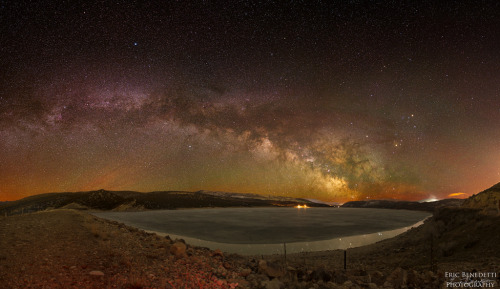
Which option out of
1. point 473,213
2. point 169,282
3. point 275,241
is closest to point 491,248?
point 473,213

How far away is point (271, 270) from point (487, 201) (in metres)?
15.2

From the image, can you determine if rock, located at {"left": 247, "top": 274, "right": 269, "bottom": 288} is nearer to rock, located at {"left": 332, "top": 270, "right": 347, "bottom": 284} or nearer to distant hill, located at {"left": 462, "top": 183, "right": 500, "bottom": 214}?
rock, located at {"left": 332, "top": 270, "right": 347, "bottom": 284}

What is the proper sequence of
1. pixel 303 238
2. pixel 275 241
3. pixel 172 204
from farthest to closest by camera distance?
pixel 172 204, pixel 303 238, pixel 275 241

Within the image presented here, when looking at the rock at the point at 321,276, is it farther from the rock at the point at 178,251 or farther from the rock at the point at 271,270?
the rock at the point at 178,251

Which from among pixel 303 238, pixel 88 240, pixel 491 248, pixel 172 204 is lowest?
pixel 172 204

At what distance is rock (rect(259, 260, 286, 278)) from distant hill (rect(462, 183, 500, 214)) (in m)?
13.9

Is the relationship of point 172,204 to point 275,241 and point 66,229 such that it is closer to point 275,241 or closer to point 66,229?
point 275,241

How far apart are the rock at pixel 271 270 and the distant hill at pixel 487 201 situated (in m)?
13.9

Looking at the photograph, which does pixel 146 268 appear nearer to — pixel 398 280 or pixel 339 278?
pixel 339 278

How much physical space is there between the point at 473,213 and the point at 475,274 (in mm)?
9568

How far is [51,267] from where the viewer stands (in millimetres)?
6020

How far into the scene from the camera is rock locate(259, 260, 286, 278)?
7.23 meters

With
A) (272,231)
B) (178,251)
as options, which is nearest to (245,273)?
(178,251)

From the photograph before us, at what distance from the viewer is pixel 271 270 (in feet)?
24.1
